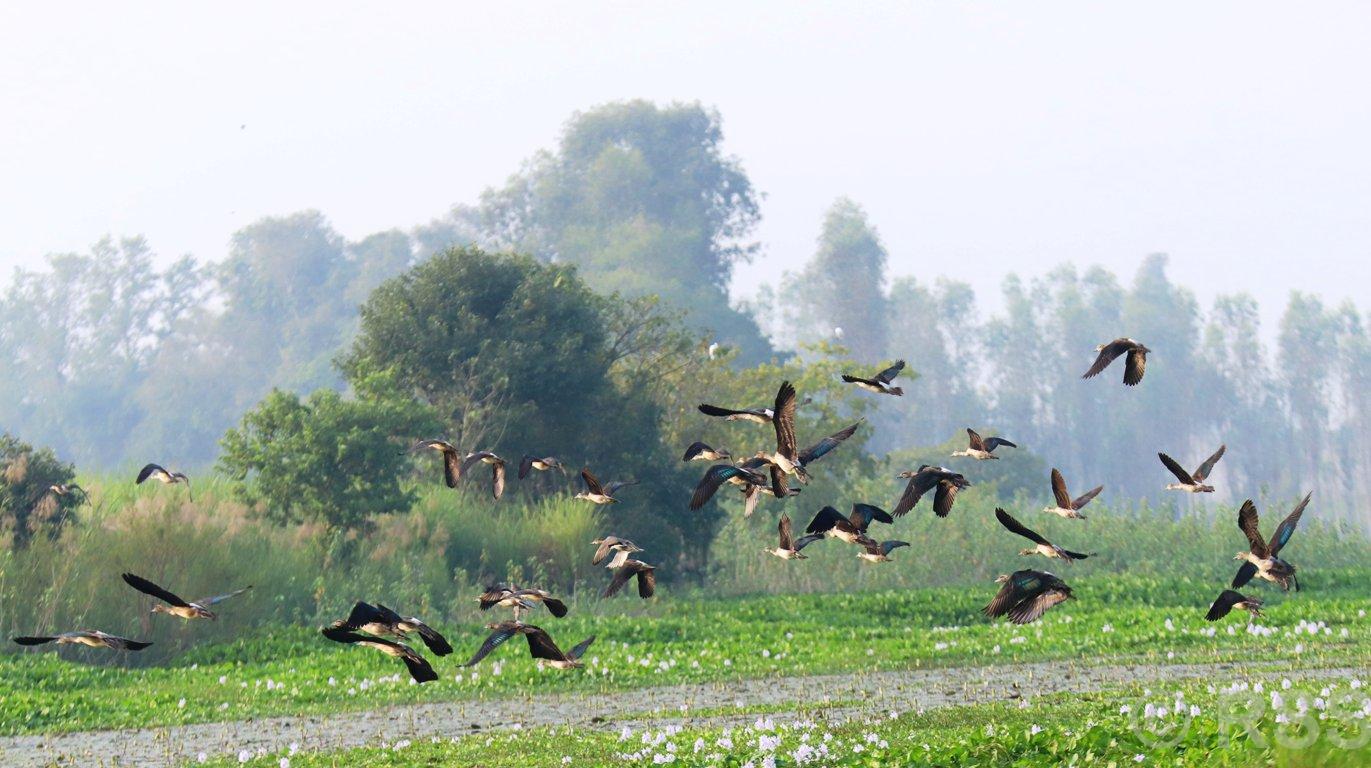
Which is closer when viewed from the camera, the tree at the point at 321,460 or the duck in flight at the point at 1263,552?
the duck in flight at the point at 1263,552

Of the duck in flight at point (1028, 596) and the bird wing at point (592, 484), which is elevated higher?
the bird wing at point (592, 484)

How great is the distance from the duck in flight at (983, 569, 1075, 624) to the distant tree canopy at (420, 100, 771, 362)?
2910 inches

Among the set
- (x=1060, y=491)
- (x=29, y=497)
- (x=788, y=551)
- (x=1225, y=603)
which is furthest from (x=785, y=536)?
(x=29, y=497)

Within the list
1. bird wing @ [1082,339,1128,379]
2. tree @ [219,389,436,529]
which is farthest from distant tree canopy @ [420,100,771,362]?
bird wing @ [1082,339,1128,379]

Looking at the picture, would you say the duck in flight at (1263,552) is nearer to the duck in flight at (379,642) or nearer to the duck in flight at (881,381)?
the duck in flight at (881,381)

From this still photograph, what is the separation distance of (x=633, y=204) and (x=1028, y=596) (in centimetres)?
8592

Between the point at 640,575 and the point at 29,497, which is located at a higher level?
the point at 29,497

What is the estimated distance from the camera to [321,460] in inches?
1033

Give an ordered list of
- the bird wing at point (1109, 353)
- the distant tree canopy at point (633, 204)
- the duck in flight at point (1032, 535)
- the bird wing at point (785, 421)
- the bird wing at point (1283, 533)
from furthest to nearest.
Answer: the distant tree canopy at point (633, 204) → the bird wing at point (1109, 353) → the bird wing at point (1283, 533) → the bird wing at point (785, 421) → the duck in flight at point (1032, 535)

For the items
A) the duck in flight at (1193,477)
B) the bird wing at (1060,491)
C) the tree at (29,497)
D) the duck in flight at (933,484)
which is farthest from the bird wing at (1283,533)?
the tree at (29,497)

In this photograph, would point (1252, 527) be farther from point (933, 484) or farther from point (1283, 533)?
point (933, 484)

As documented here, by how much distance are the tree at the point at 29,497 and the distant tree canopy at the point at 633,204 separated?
2428 inches

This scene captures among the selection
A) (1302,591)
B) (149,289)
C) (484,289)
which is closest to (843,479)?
(484,289)

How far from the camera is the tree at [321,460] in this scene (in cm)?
2616
